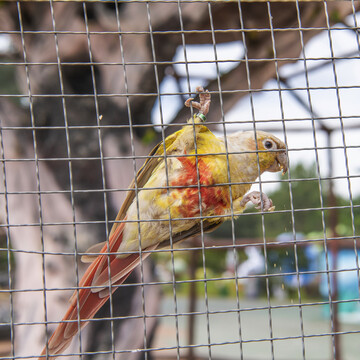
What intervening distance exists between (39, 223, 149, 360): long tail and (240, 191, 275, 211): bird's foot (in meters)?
0.39

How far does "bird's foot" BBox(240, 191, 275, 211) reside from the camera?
1207mm

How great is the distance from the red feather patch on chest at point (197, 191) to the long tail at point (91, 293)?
217 millimetres

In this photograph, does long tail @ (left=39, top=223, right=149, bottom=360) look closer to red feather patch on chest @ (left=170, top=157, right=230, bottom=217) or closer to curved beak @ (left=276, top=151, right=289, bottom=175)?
red feather patch on chest @ (left=170, top=157, right=230, bottom=217)

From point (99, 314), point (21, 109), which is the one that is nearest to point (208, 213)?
point (99, 314)

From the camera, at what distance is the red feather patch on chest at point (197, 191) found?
128 centimetres

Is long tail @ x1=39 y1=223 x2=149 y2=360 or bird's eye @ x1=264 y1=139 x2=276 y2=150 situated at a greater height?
bird's eye @ x1=264 y1=139 x2=276 y2=150

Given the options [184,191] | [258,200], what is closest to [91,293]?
[184,191]

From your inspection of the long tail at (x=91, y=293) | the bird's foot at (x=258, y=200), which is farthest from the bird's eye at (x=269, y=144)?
the long tail at (x=91, y=293)

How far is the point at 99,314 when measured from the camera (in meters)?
2.35

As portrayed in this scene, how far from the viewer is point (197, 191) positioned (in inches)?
50.8

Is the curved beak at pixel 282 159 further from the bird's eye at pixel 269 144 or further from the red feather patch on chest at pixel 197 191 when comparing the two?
the red feather patch on chest at pixel 197 191

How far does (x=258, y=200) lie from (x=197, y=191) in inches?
7.1

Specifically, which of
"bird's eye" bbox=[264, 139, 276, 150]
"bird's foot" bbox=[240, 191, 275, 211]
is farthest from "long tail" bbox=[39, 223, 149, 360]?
"bird's eye" bbox=[264, 139, 276, 150]

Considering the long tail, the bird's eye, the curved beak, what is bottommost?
the long tail
